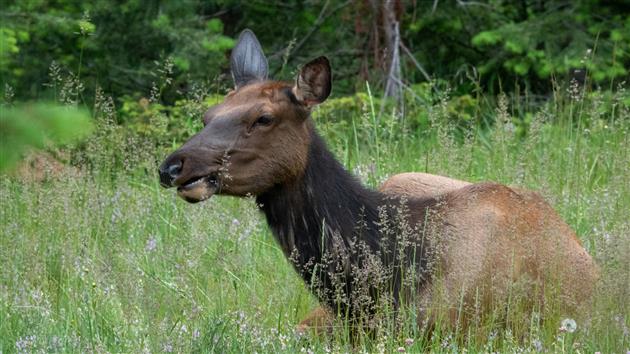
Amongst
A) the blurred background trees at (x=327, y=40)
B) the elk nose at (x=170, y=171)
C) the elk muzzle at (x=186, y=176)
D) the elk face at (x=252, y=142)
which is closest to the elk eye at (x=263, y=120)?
Answer: the elk face at (x=252, y=142)

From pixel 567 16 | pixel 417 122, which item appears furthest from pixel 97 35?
pixel 567 16

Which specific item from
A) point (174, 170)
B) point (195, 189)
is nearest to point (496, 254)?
point (195, 189)

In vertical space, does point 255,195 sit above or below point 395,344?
above

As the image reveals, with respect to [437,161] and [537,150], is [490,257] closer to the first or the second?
[437,161]

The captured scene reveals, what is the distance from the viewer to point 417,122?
11.4 metres

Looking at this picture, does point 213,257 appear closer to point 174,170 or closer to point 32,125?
point 174,170

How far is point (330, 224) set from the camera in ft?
19.4

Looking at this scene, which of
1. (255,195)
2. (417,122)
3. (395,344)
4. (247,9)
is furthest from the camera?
(247,9)

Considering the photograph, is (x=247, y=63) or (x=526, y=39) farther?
(x=526, y=39)

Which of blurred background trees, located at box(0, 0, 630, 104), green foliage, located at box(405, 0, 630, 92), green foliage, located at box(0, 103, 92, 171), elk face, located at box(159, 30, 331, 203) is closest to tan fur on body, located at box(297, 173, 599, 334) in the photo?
elk face, located at box(159, 30, 331, 203)

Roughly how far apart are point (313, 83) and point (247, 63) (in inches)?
31.2

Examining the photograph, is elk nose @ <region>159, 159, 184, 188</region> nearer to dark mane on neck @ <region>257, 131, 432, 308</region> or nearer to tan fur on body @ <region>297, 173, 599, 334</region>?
dark mane on neck @ <region>257, 131, 432, 308</region>

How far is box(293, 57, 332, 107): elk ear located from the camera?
597 cm

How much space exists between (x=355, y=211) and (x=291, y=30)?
8161 millimetres
